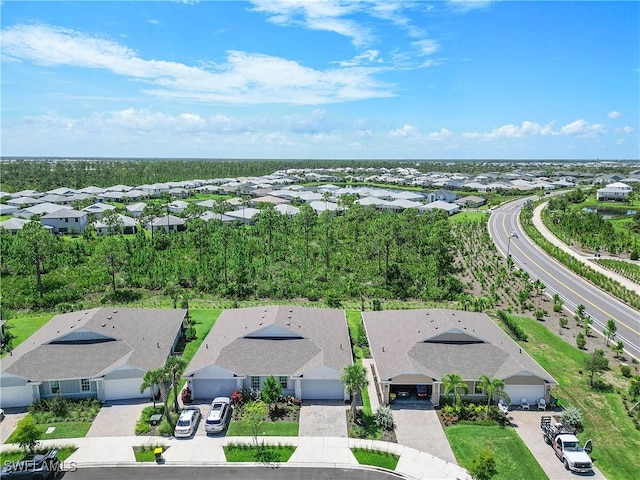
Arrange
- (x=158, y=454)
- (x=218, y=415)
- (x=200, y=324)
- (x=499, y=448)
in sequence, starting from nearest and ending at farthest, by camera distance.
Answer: (x=158, y=454), (x=499, y=448), (x=218, y=415), (x=200, y=324)

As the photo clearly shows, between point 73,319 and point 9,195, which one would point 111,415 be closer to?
point 73,319

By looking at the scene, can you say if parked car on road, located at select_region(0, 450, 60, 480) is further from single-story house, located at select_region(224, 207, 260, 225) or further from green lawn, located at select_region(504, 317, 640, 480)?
single-story house, located at select_region(224, 207, 260, 225)

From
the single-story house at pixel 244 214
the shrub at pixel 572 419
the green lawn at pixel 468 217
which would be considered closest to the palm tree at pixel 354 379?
the shrub at pixel 572 419

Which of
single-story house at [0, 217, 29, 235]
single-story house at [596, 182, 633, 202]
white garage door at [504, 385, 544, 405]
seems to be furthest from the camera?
single-story house at [596, 182, 633, 202]

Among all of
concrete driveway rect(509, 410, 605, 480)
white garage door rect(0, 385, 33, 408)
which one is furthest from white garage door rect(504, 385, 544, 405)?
white garage door rect(0, 385, 33, 408)

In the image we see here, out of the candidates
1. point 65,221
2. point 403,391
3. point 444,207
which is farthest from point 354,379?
point 444,207

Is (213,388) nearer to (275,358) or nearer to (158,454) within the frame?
(275,358)
